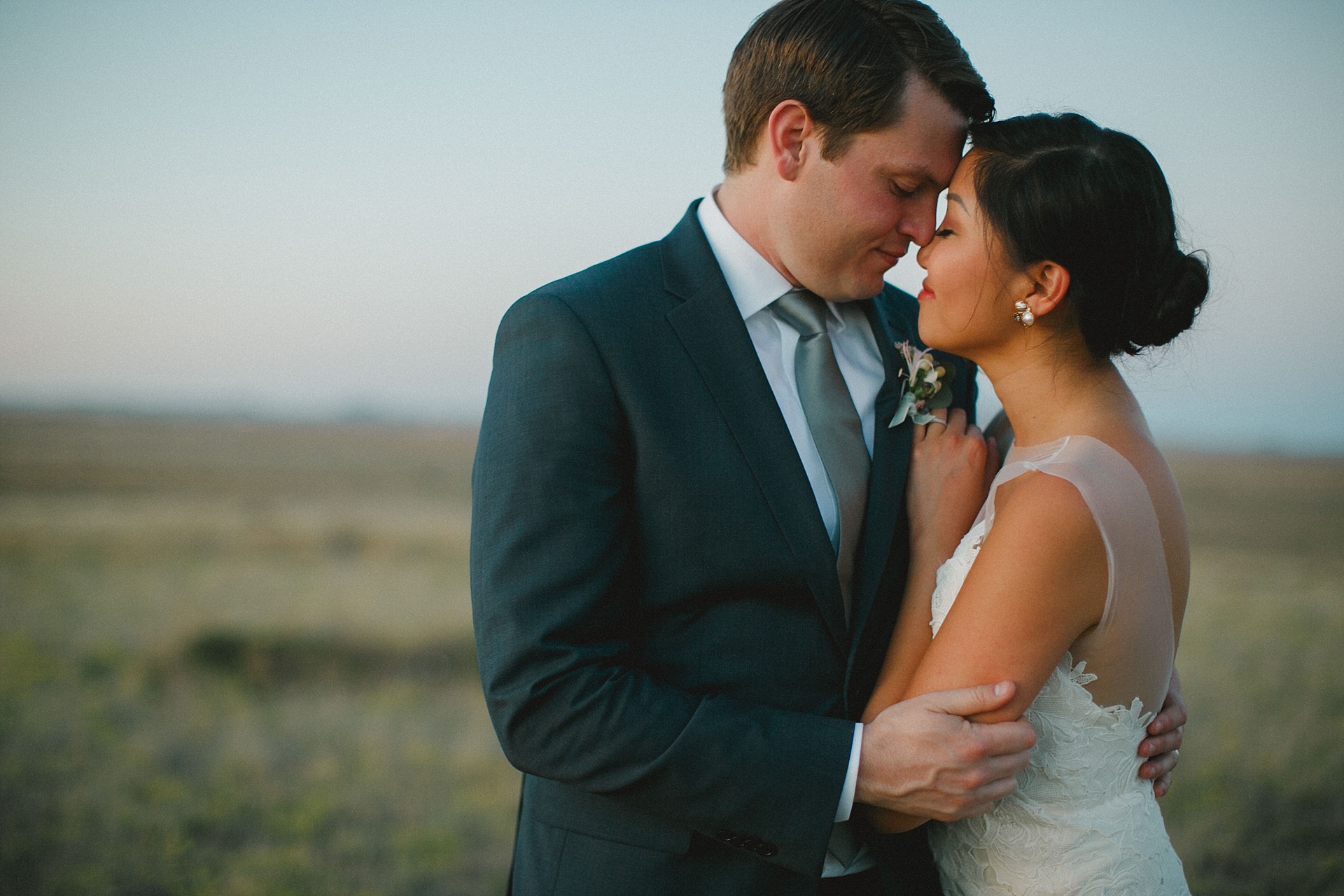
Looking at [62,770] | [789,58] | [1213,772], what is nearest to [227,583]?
[62,770]

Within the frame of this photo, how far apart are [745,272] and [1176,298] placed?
0.99 metres

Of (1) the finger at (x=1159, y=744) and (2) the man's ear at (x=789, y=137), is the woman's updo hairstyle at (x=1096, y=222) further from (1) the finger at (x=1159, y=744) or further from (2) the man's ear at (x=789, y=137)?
(1) the finger at (x=1159, y=744)

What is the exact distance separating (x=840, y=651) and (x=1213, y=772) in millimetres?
6732

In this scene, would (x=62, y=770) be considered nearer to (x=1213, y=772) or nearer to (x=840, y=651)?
(x=840, y=651)

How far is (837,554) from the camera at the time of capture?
2004 mm

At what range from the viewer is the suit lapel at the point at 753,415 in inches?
74.9

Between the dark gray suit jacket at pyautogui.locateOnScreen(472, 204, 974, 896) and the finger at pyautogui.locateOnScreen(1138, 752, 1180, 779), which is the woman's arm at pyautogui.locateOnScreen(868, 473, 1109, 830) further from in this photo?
the finger at pyautogui.locateOnScreen(1138, 752, 1180, 779)

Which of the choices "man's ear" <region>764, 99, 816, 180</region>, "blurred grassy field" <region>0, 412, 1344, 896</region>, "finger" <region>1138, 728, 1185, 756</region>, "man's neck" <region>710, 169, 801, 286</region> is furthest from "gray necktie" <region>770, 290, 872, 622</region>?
"blurred grassy field" <region>0, 412, 1344, 896</region>

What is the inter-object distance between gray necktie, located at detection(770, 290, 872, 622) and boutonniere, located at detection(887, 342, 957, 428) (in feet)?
0.42

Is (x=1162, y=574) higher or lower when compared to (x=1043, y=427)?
lower

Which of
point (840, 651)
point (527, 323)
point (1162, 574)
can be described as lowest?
point (840, 651)

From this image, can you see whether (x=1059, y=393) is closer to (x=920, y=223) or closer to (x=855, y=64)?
(x=920, y=223)

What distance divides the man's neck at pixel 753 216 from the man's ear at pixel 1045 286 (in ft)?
1.83

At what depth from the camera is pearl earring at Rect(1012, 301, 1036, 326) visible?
6.75 feet
